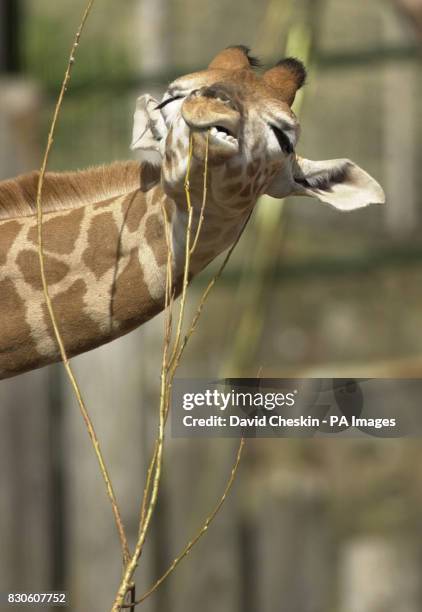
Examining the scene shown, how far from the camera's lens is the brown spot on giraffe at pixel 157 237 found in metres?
2.05

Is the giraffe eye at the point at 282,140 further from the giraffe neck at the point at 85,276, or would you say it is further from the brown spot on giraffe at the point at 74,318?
the brown spot on giraffe at the point at 74,318

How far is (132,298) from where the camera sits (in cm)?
209

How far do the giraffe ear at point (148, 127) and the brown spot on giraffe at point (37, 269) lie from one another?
0.27 m

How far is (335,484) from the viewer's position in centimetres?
568

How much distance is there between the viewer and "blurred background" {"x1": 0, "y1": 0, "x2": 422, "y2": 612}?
437 centimetres

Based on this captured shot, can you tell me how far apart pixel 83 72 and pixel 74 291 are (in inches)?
128

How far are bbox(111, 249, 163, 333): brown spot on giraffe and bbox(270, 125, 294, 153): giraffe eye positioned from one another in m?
0.35

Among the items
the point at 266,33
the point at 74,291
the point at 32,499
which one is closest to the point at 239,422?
the point at 74,291

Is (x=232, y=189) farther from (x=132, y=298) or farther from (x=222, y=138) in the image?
(x=132, y=298)

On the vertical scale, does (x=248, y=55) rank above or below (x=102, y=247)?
above

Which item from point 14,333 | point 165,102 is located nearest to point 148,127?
point 165,102

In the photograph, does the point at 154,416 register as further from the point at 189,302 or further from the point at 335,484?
the point at 335,484

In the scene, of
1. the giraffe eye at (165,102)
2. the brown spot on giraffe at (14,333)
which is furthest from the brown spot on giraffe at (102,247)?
the giraffe eye at (165,102)

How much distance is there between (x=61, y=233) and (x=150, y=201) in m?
0.17
